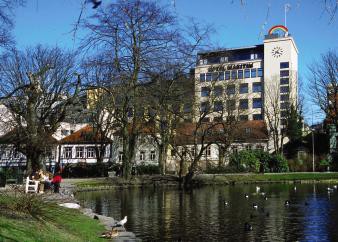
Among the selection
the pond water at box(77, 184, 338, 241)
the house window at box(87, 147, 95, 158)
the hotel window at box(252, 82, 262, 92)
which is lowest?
the pond water at box(77, 184, 338, 241)

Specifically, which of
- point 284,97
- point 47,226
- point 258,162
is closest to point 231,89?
point 258,162

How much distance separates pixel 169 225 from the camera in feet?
61.1

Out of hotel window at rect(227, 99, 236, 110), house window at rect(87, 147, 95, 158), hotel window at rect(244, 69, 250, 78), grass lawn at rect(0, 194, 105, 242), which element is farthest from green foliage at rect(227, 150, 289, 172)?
hotel window at rect(244, 69, 250, 78)

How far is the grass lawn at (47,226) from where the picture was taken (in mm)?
10329

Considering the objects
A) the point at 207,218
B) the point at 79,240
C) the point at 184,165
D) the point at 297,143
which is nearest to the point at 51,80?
the point at 184,165

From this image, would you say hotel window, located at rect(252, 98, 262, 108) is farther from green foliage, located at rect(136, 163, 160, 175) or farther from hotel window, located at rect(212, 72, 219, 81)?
hotel window, located at rect(212, 72, 219, 81)

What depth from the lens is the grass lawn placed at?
10.3 metres

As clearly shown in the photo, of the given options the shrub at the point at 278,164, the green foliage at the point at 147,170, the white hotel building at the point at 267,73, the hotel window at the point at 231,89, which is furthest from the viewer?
the white hotel building at the point at 267,73

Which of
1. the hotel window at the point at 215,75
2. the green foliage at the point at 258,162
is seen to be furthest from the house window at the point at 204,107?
the green foliage at the point at 258,162

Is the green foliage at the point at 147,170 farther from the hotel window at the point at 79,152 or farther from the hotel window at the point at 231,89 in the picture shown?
the hotel window at the point at 79,152

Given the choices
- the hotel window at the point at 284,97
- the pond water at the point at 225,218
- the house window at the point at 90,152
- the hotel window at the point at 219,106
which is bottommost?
the pond water at the point at 225,218

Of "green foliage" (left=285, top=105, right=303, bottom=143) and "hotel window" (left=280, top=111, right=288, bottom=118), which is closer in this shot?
"green foliage" (left=285, top=105, right=303, bottom=143)

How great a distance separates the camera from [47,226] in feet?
41.0

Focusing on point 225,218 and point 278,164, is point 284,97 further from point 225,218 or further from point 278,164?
point 225,218
